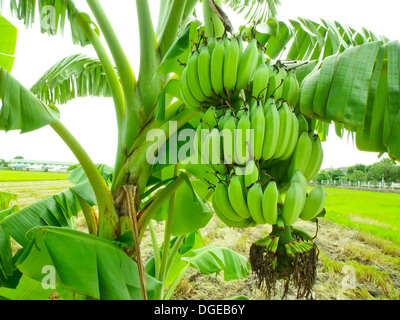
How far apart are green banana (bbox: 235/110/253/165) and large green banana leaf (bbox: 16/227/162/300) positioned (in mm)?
435

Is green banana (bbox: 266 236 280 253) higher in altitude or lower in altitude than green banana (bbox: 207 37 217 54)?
lower

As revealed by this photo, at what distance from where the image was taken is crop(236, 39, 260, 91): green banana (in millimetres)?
554

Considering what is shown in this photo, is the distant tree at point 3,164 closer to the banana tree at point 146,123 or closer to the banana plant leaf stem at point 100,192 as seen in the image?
the banana tree at point 146,123

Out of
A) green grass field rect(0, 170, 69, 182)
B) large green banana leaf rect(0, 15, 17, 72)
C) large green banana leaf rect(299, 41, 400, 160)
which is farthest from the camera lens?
green grass field rect(0, 170, 69, 182)

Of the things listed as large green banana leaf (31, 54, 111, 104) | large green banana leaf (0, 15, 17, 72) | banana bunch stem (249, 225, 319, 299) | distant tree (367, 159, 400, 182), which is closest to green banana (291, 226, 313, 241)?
banana bunch stem (249, 225, 319, 299)

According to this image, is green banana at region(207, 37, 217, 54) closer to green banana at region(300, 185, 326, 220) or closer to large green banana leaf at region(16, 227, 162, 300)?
green banana at region(300, 185, 326, 220)

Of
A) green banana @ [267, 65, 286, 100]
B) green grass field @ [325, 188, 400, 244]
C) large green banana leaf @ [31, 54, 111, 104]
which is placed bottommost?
green grass field @ [325, 188, 400, 244]

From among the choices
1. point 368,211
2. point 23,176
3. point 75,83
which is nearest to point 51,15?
point 75,83

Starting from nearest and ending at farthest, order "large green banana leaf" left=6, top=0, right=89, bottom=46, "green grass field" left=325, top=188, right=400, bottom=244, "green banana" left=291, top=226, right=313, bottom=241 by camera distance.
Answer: "green banana" left=291, top=226, right=313, bottom=241 → "large green banana leaf" left=6, top=0, right=89, bottom=46 → "green grass field" left=325, top=188, right=400, bottom=244

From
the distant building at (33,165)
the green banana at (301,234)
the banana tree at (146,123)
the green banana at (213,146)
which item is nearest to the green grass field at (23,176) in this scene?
the distant building at (33,165)

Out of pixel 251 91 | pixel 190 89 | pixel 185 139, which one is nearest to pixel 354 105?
pixel 251 91

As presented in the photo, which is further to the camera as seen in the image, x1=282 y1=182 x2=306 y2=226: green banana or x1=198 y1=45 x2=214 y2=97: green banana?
x1=198 y1=45 x2=214 y2=97: green banana

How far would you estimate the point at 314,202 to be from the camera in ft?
1.65

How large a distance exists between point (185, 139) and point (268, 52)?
44cm
